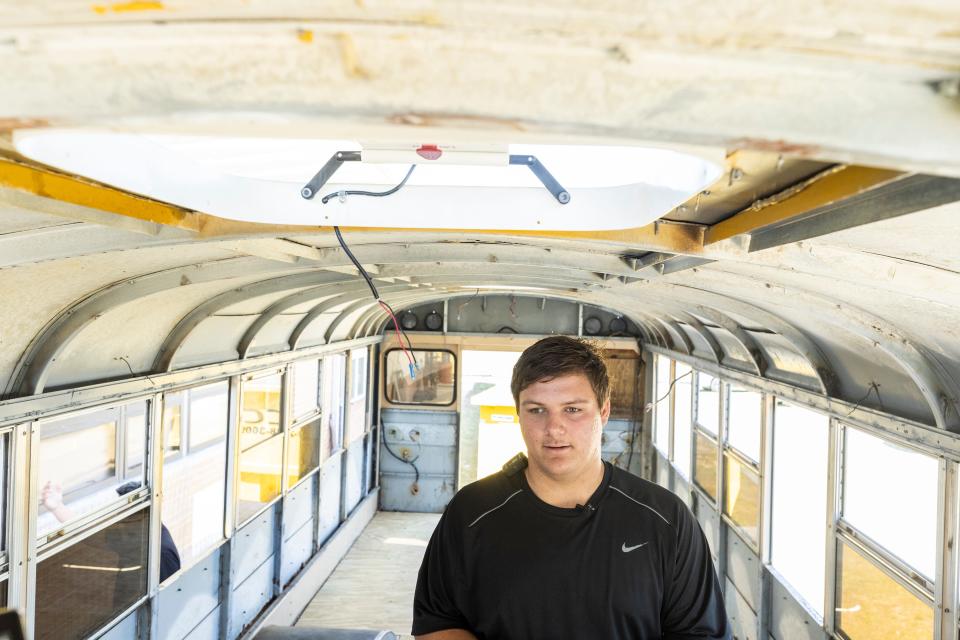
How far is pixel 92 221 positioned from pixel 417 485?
30.6 ft

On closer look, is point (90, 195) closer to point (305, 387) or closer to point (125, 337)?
point (125, 337)

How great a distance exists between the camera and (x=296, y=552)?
743 centimetres

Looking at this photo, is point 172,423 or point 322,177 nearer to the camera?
point 322,177

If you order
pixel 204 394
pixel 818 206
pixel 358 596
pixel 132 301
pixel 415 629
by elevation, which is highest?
pixel 818 206

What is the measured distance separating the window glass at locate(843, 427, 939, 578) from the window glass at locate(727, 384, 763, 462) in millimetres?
1410

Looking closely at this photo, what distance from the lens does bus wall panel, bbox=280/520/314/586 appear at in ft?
23.1

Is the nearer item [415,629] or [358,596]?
[415,629]

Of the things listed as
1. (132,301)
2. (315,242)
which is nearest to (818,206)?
(315,242)

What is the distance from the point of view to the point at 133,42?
0.75 m

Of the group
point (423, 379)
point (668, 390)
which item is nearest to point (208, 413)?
point (423, 379)

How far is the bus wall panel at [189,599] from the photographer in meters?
4.69

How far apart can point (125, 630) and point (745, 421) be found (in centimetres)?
522

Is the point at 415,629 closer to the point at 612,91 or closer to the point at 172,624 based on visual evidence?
the point at 612,91

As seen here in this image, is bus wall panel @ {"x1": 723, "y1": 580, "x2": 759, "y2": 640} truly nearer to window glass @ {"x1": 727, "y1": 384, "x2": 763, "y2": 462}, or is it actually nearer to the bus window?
window glass @ {"x1": 727, "y1": 384, "x2": 763, "y2": 462}
